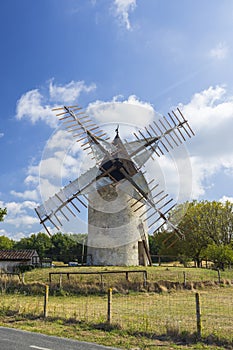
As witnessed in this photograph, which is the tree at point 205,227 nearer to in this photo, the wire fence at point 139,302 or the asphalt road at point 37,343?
the wire fence at point 139,302

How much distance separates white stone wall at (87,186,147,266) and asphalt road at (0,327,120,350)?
46.9ft

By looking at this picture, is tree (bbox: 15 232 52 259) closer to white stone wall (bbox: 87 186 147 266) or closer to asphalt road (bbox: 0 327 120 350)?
white stone wall (bbox: 87 186 147 266)

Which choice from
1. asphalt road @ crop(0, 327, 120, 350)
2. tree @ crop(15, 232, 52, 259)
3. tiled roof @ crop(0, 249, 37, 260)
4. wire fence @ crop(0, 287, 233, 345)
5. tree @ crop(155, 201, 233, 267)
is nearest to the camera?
asphalt road @ crop(0, 327, 120, 350)

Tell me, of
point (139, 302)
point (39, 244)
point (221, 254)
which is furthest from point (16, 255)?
point (39, 244)

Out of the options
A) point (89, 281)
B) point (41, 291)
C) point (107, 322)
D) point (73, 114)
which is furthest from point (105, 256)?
point (107, 322)

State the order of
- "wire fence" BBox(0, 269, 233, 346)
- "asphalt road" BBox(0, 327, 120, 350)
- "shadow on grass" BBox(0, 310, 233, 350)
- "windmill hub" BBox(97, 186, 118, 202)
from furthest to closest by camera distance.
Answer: "windmill hub" BBox(97, 186, 118, 202) → "wire fence" BBox(0, 269, 233, 346) → "shadow on grass" BBox(0, 310, 233, 350) → "asphalt road" BBox(0, 327, 120, 350)

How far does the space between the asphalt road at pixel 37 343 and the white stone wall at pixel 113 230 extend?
14.3m

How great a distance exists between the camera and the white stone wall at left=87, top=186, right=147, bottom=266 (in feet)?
72.3

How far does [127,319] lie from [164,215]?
1381 cm

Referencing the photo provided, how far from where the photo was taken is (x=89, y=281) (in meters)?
17.5

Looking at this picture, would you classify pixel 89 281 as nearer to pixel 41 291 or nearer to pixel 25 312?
pixel 41 291

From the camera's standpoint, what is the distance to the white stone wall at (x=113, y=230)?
72.3 feet

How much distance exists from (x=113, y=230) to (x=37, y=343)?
15275 millimetres

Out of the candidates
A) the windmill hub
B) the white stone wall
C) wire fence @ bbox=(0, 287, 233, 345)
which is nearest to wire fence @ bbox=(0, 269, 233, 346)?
wire fence @ bbox=(0, 287, 233, 345)
